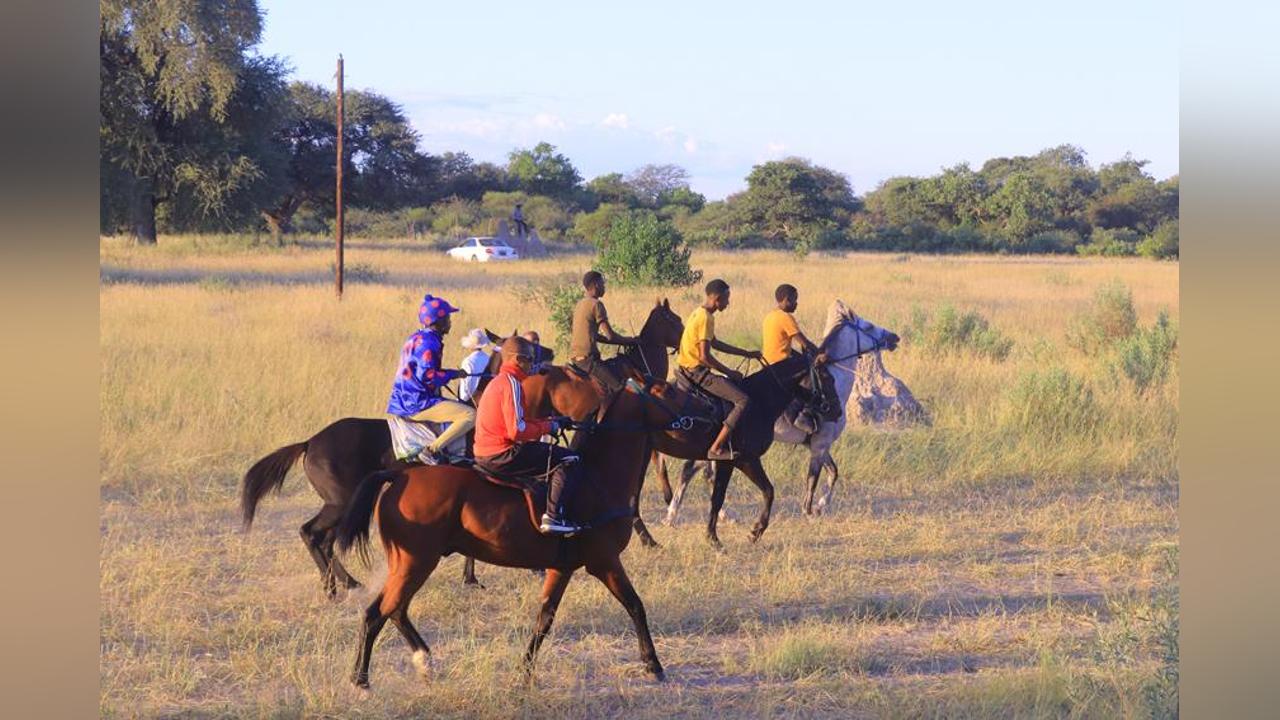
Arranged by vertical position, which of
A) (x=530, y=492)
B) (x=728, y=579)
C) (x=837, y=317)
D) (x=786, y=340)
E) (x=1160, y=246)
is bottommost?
(x=728, y=579)

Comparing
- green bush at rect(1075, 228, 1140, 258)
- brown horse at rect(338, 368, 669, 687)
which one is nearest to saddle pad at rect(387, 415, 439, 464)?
brown horse at rect(338, 368, 669, 687)

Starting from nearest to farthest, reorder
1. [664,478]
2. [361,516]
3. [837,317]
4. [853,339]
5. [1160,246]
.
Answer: [361,516]
[664,478]
[853,339]
[837,317]
[1160,246]

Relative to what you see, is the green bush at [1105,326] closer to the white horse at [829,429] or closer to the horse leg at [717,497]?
the white horse at [829,429]

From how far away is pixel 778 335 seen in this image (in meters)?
9.57

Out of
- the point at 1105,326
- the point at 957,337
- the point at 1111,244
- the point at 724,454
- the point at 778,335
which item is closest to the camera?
the point at 724,454

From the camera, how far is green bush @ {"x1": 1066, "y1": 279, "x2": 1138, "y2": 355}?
59.2ft

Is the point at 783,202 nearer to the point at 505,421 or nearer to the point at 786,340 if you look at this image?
the point at 786,340

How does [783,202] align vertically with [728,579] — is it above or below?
above

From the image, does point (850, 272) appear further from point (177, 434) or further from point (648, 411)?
point (648, 411)

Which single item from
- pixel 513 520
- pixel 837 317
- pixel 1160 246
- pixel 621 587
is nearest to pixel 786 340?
pixel 837 317

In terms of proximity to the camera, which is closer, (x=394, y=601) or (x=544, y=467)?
(x=394, y=601)

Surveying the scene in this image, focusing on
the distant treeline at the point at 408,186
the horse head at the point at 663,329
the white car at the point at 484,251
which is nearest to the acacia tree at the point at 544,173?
the distant treeline at the point at 408,186

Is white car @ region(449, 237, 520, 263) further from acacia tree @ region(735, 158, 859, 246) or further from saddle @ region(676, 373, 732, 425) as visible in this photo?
saddle @ region(676, 373, 732, 425)

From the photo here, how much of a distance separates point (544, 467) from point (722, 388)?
3220 mm
